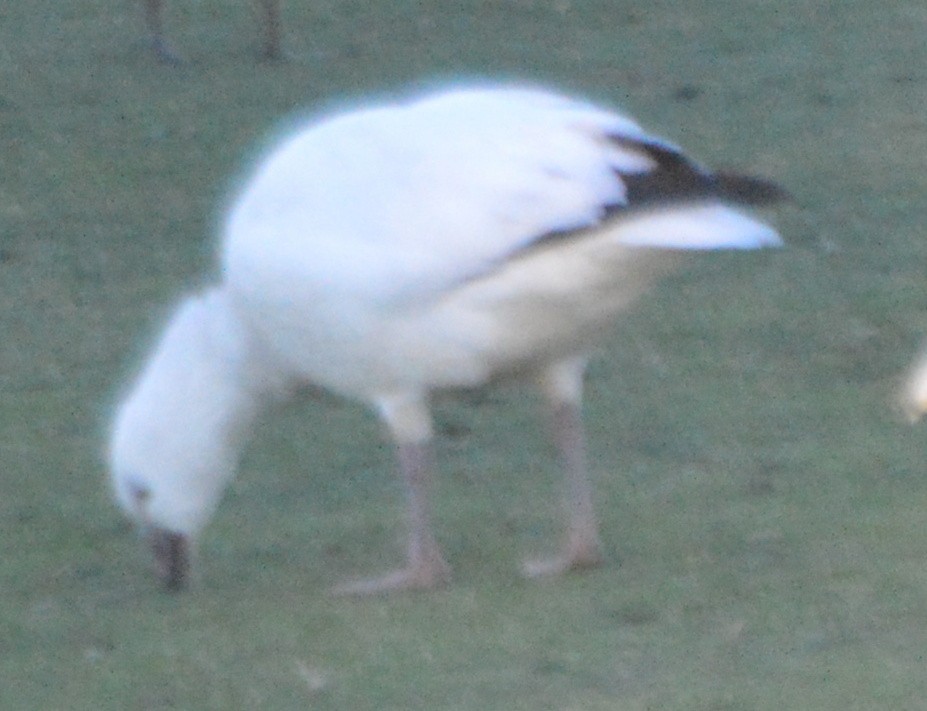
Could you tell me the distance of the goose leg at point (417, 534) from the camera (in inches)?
207

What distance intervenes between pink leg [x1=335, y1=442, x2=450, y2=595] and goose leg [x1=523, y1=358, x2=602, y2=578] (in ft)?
0.71

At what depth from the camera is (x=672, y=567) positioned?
520 cm

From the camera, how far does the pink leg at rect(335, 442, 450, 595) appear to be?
5.26 metres

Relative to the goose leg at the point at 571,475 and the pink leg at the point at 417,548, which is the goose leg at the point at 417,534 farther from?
the goose leg at the point at 571,475

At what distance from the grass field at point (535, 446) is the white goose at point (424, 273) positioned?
0.33 meters

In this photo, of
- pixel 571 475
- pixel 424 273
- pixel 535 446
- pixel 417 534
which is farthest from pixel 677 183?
pixel 535 446

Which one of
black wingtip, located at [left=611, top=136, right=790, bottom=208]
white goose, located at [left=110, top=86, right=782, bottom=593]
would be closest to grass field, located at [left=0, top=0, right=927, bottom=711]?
white goose, located at [left=110, top=86, right=782, bottom=593]

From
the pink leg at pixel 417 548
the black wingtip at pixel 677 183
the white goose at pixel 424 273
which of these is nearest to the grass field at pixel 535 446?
the pink leg at pixel 417 548

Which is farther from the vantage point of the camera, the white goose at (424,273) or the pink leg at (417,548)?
the pink leg at (417,548)

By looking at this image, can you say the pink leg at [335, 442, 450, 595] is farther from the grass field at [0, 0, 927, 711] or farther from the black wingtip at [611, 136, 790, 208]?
the black wingtip at [611, 136, 790, 208]

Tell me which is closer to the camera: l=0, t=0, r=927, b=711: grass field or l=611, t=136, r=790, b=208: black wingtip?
l=0, t=0, r=927, b=711: grass field

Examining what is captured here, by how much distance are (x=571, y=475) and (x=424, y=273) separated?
2.66 feet

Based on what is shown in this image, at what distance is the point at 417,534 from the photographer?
17.3ft

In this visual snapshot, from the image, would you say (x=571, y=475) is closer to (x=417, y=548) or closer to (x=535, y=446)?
(x=417, y=548)
